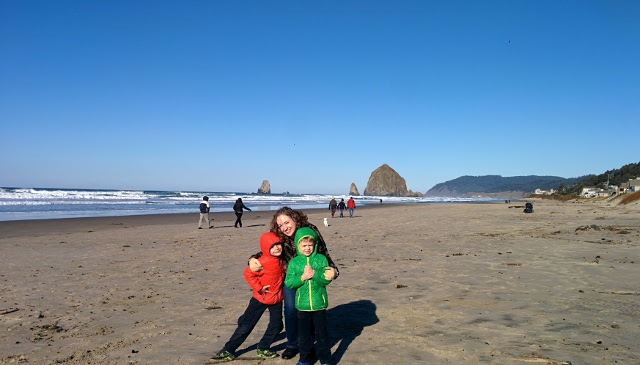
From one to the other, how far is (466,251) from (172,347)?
958 centimetres

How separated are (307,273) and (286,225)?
0.64 m

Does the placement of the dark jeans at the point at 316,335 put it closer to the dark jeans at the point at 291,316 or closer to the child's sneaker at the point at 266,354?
the dark jeans at the point at 291,316

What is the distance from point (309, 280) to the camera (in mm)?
4316

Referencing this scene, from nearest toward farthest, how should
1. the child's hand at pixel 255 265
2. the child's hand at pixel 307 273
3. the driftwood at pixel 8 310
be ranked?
1. the child's hand at pixel 307 273
2. the child's hand at pixel 255 265
3. the driftwood at pixel 8 310

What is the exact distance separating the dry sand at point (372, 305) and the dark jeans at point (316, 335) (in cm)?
36

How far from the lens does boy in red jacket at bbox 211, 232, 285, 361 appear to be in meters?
4.58

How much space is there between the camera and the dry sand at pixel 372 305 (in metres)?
4.80

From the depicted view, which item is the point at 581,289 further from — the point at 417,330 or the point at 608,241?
the point at 608,241

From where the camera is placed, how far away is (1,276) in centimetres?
945

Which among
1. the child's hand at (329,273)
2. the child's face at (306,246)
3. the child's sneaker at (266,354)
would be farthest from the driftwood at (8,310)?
the child's hand at (329,273)

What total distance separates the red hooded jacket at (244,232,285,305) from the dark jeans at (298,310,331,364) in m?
0.44

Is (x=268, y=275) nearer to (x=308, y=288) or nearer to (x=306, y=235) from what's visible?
(x=308, y=288)

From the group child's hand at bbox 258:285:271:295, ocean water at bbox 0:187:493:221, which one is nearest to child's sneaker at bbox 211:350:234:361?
child's hand at bbox 258:285:271:295

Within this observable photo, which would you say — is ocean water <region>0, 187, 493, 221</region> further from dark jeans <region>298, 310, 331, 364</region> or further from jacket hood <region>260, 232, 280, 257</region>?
dark jeans <region>298, 310, 331, 364</region>
